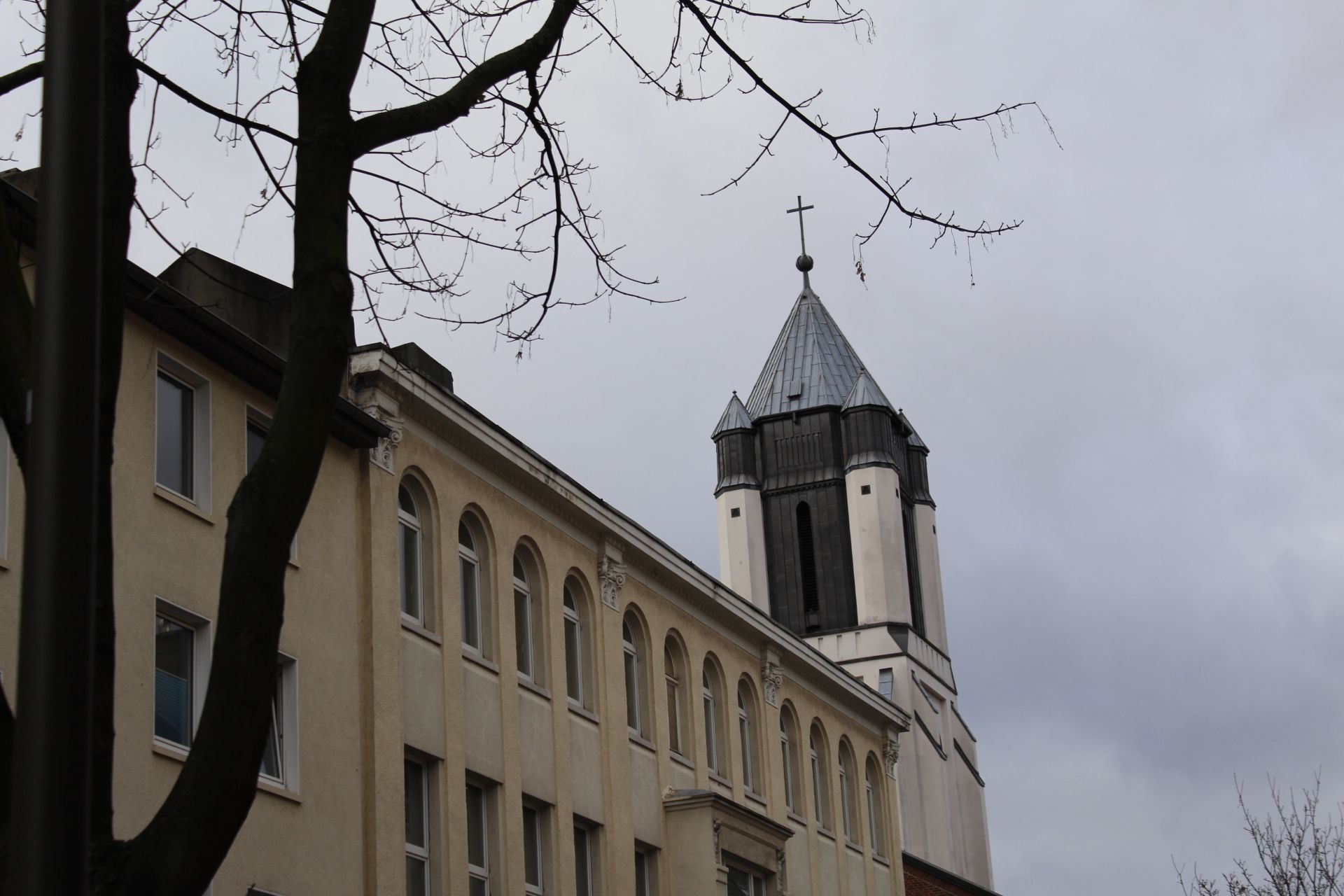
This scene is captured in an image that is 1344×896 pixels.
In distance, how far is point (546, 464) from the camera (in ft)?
90.4

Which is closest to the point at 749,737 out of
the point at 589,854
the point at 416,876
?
the point at 589,854

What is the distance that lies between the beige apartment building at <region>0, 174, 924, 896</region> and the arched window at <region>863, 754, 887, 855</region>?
12.1 ft

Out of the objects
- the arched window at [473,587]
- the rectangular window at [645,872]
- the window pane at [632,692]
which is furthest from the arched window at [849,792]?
the arched window at [473,587]

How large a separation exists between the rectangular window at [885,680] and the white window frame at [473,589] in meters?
61.2

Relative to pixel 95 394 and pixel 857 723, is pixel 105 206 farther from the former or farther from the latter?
pixel 857 723

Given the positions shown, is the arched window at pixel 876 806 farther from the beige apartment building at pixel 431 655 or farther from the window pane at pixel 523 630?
the window pane at pixel 523 630

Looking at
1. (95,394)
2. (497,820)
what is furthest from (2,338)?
(497,820)

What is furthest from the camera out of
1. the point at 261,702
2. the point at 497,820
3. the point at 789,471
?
the point at 789,471

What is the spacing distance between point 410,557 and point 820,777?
14170 millimetres

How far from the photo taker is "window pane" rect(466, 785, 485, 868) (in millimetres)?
24859

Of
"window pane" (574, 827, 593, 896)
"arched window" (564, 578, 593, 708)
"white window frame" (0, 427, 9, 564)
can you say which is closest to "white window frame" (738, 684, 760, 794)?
"arched window" (564, 578, 593, 708)

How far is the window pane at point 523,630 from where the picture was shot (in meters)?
26.9

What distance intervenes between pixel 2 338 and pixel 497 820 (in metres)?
18.8

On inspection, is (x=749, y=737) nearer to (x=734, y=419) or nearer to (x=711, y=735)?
(x=711, y=735)
